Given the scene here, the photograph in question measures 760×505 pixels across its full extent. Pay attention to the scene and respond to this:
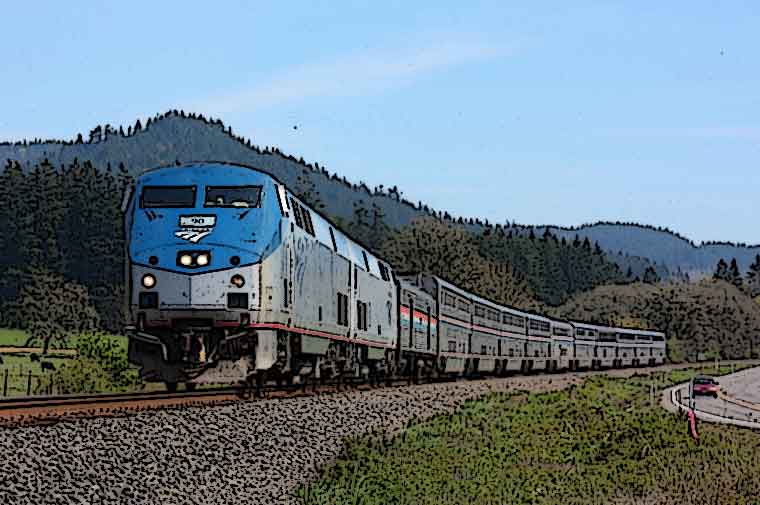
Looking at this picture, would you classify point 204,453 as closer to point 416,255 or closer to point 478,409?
point 478,409

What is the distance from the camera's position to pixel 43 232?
113312 mm

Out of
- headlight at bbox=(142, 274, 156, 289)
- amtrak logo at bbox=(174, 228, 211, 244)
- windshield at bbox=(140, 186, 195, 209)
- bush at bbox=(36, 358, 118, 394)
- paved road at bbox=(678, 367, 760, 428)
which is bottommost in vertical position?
paved road at bbox=(678, 367, 760, 428)

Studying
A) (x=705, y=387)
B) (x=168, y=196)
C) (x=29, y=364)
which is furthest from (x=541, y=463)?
(x=29, y=364)

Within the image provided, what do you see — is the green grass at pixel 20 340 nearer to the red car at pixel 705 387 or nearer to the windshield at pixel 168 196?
the red car at pixel 705 387

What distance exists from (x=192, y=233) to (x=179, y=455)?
7.23m

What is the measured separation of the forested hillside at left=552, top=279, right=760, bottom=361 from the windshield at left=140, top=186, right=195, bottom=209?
430ft

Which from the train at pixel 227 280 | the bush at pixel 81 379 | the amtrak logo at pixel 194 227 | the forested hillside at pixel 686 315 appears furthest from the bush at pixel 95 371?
the forested hillside at pixel 686 315

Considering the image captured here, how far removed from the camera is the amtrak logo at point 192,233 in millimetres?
22016

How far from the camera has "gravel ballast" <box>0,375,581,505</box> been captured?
43.5 ft

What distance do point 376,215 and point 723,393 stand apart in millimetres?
140246

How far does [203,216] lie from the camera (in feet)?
73.5

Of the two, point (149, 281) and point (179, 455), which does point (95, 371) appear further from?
point (179, 455)

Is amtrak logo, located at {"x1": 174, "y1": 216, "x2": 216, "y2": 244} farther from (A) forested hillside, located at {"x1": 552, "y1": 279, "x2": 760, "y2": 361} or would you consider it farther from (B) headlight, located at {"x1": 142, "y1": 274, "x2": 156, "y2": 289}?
(A) forested hillside, located at {"x1": 552, "y1": 279, "x2": 760, "y2": 361}

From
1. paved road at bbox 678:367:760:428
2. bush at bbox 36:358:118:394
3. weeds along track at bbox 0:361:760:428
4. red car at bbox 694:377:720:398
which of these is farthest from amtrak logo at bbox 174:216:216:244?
red car at bbox 694:377:720:398
